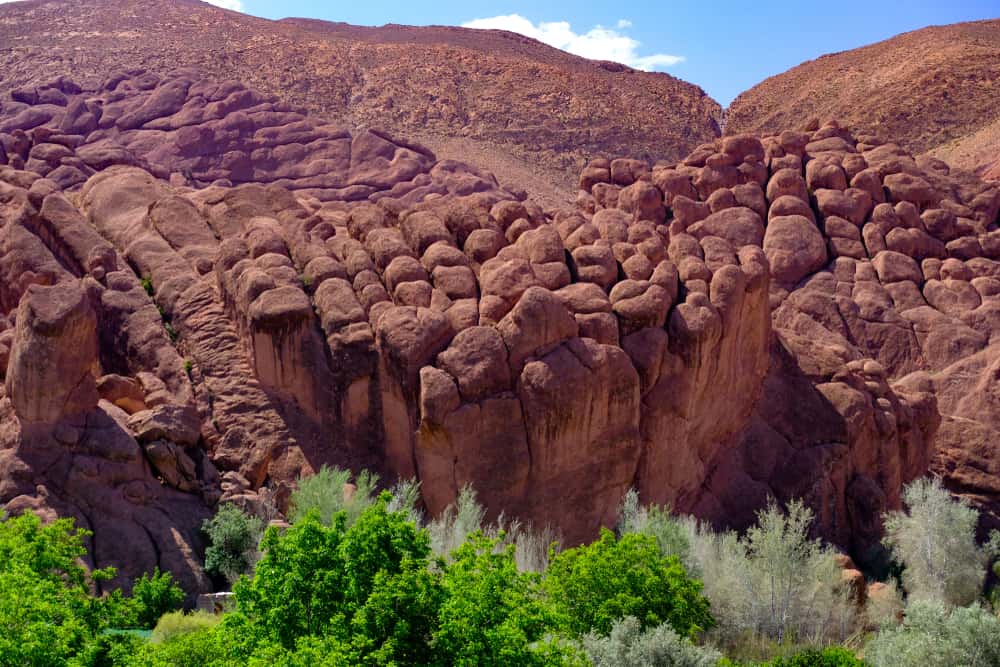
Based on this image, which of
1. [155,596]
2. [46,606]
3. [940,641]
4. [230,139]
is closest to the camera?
[46,606]

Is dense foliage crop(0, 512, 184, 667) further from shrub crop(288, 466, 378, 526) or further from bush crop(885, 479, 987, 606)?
bush crop(885, 479, 987, 606)

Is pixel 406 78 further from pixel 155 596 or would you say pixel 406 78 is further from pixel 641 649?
pixel 641 649

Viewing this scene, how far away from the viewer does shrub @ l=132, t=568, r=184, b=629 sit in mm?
25922

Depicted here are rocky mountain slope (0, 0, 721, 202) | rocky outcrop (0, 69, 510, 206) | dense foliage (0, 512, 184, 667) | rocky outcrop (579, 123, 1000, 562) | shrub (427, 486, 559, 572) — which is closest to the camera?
dense foliage (0, 512, 184, 667)

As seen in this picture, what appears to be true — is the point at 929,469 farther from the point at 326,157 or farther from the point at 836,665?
the point at 326,157

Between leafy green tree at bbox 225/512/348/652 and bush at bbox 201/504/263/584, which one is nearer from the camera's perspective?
leafy green tree at bbox 225/512/348/652

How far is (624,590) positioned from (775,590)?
717 centimetres

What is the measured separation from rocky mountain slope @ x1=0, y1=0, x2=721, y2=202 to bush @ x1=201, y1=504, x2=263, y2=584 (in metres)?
63.5

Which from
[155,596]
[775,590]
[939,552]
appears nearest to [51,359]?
[155,596]

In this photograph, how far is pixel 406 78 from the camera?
11012 centimetres

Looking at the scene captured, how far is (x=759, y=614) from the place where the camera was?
28.8 meters

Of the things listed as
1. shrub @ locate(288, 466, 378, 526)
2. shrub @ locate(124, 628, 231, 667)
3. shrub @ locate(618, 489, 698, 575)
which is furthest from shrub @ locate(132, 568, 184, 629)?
shrub @ locate(618, 489, 698, 575)

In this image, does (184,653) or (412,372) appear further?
→ (412,372)

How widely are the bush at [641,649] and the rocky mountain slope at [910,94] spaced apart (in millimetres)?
60588
